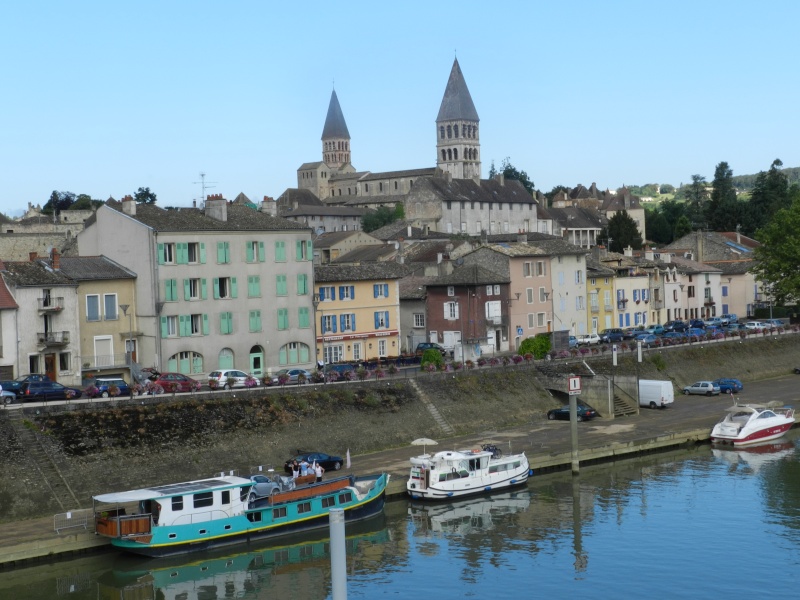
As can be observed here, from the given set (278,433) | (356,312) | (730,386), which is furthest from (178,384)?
(730,386)

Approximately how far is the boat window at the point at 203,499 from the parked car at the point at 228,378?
47.0 feet

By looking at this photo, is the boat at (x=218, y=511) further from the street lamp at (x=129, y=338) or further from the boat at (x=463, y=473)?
the street lamp at (x=129, y=338)

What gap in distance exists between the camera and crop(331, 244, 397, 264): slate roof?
363 feet

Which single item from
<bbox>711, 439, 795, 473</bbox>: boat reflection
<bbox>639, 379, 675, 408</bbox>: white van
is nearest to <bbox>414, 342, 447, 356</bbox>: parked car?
<bbox>639, 379, 675, 408</bbox>: white van

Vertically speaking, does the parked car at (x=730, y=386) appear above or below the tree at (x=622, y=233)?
below

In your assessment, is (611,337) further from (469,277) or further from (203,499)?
(203,499)

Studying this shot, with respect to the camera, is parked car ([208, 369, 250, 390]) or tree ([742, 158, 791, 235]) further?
tree ([742, 158, 791, 235])

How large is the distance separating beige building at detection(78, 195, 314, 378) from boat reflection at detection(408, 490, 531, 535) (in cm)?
2178

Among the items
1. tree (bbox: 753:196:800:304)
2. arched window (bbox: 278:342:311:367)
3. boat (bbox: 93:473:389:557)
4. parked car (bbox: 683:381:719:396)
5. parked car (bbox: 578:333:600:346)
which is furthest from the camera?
tree (bbox: 753:196:800:304)

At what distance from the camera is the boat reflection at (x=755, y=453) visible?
6084 cm

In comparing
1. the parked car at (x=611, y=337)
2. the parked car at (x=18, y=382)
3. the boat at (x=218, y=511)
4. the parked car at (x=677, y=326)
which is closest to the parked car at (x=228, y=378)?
the parked car at (x=18, y=382)

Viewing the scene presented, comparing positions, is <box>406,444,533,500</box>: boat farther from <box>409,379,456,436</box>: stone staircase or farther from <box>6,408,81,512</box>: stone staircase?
<box>6,408,81,512</box>: stone staircase

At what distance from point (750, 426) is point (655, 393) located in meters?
10.4

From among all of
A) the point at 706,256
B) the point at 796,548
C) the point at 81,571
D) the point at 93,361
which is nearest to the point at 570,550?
the point at 796,548
